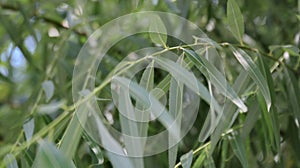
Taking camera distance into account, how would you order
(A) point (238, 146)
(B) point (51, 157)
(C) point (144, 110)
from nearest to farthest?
1. (B) point (51, 157)
2. (C) point (144, 110)
3. (A) point (238, 146)

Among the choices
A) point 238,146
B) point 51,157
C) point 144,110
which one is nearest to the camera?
point 51,157

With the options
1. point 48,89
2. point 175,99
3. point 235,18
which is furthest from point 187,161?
point 48,89

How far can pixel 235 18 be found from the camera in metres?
0.60

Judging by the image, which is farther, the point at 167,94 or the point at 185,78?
the point at 167,94

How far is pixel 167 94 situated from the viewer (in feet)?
2.47

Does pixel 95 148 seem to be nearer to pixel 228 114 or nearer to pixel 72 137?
pixel 72 137

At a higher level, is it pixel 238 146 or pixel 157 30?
pixel 157 30

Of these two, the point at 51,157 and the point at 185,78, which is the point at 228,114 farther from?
the point at 51,157

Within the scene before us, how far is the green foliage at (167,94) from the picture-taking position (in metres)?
0.53

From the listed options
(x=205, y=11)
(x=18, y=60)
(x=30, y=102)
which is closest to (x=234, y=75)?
(x=205, y=11)

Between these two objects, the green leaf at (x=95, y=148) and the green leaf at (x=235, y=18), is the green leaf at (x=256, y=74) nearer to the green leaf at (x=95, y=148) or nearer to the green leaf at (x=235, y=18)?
the green leaf at (x=235, y=18)

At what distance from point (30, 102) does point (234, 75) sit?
33 centimetres

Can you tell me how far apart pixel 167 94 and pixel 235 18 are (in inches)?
7.1

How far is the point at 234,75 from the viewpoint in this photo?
0.97 metres
